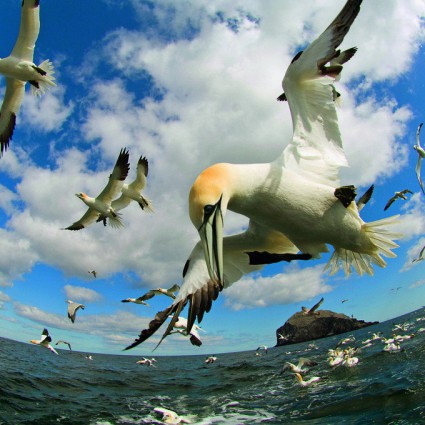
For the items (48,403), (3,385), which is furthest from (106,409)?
(3,385)

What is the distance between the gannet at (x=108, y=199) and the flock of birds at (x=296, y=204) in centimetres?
1403

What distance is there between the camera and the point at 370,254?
511 centimetres

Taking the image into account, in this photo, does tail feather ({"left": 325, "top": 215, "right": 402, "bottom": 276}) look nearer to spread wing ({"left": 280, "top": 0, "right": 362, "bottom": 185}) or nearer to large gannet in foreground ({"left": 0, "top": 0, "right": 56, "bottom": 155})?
spread wing ({"left": 280, "top": 0, "right": 362, "bottom": 185})

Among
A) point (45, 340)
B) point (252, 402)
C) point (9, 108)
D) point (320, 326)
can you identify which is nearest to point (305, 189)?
point (252, 402)

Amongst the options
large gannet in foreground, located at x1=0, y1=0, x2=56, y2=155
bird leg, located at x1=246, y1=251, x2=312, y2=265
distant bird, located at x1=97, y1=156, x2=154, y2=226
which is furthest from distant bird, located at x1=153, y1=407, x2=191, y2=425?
distant bird, located at x1=97, y1=156, x2=154, y2=226

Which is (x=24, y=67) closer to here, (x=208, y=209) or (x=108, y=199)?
(x=108, y=199)

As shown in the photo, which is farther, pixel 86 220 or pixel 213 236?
pixel 86 220

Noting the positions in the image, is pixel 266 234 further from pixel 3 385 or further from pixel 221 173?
pixel 3 385

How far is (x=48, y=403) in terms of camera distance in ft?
37.8

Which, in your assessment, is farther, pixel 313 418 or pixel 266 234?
pixel 313 418

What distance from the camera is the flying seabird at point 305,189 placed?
4.11 metres

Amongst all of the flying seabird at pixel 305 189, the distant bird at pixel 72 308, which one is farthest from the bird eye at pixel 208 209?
the distant bird at pixel 72 308

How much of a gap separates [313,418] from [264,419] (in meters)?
1.37

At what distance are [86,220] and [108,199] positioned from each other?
2163 millimetres
